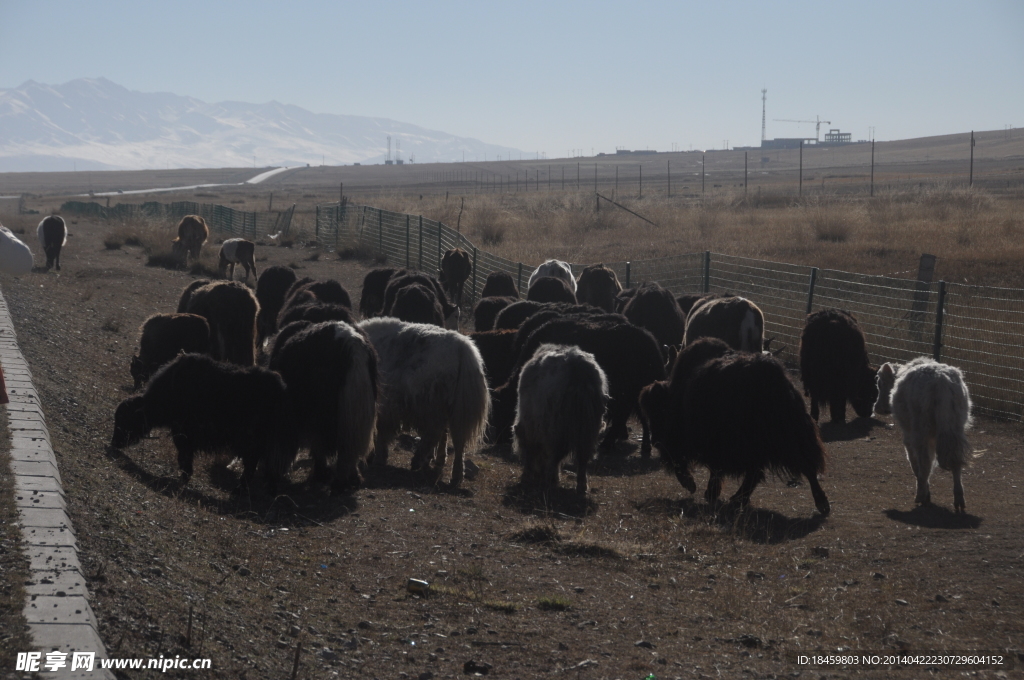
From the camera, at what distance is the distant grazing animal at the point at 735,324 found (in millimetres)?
12023

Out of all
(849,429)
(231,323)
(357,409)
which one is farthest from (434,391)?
(849,429)

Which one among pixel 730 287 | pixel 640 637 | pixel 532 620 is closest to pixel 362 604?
pixel 532 620

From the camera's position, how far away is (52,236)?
22.8 metres

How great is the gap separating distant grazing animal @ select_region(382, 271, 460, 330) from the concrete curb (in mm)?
7409

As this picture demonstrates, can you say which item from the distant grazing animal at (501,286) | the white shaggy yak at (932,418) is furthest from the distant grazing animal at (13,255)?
the white shaggy yak at (932,418)

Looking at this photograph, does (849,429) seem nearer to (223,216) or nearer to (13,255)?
(13,255)

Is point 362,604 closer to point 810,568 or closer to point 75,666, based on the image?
point 75,666

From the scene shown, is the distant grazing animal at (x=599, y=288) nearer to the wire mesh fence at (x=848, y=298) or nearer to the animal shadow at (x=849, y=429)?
the wire mesh fence at (x=848, y=298)

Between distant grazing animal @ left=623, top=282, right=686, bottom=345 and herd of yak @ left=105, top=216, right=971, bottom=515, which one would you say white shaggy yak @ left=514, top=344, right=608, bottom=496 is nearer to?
herd of yak @ left=105, top=216, right=971, bottom=515

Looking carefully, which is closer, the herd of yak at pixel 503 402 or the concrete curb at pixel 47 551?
the concrete curb at pixel 47 551

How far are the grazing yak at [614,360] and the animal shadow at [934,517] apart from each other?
10.0 feet

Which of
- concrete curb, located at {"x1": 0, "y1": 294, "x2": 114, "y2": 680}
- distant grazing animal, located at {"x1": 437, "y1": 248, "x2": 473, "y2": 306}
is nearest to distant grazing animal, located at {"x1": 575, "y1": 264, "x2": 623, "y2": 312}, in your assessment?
distant grazing animal, located at {"x1": 437, "y1": 248, "x2": 473, "y2": 306}

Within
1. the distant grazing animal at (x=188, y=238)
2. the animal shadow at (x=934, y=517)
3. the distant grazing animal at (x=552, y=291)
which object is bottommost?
the animal shadow at (x=934, y=517)

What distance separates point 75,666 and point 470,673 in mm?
1800
